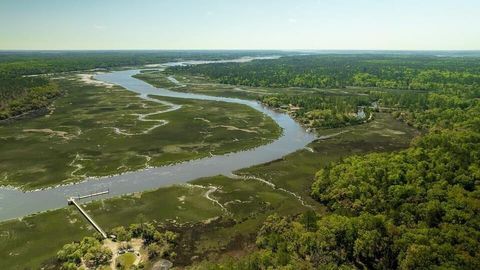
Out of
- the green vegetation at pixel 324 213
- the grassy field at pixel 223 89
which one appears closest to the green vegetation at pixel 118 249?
the green vegetation at pixel 324 213

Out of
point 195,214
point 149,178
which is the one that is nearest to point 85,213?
point 195,214

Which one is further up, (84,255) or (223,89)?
(223,89)

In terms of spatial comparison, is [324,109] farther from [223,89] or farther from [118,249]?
[118,249]

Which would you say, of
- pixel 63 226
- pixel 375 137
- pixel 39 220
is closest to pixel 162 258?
pixel 63 226

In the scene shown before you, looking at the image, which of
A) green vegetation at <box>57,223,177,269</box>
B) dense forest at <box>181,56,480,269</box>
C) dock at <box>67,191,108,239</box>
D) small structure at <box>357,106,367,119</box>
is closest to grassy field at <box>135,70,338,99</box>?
small structure at <box>357,106,367,119</box>

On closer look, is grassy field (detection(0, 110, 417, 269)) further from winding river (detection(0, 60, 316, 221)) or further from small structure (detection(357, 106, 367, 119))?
small structure (detection(357, 106, 367, 119))

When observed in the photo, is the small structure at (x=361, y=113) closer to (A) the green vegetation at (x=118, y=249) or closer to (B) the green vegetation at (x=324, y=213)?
(B) the green vegetation at (x=324, y=213)

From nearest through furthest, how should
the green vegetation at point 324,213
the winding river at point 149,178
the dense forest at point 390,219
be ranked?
the dense forest at point 390,219 → the green vegetation at point 324,213 → the winding river at point 149,178
